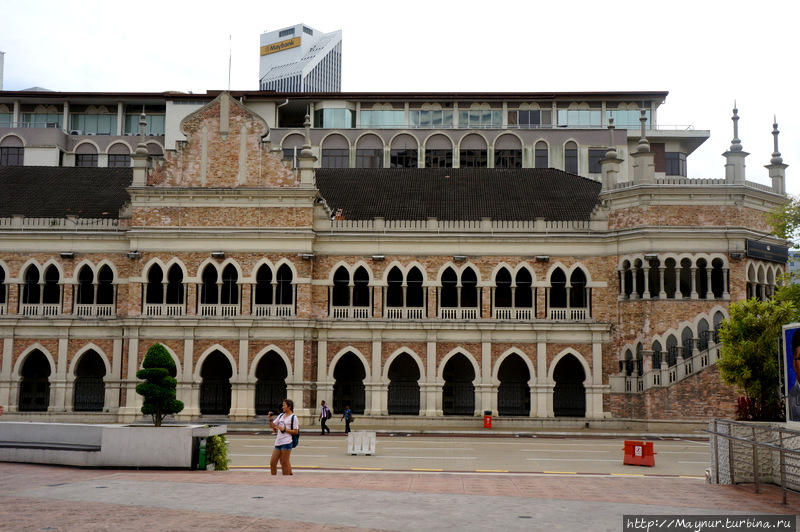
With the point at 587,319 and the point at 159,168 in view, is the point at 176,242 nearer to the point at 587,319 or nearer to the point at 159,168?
the point at 159,168

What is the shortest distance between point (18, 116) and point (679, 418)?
210 feet

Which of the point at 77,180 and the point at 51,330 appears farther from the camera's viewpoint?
the point at 77,180

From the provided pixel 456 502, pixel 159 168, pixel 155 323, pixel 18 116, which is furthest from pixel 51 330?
pixel 18 116

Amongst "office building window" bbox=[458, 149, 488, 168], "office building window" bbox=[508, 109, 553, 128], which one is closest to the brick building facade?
"office building window" bbox=[458, 149, 488, 168]

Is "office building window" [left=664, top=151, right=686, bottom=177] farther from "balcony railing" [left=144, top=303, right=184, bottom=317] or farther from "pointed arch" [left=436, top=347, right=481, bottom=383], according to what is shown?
"balcony railing" [left=144, top=303, right=184, bottom=317]

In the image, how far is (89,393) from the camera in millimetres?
43969

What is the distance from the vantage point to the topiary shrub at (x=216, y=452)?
20812 mm

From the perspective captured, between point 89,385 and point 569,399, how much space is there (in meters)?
24.5

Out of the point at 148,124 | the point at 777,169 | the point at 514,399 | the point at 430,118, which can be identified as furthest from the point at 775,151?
the point at 148,124

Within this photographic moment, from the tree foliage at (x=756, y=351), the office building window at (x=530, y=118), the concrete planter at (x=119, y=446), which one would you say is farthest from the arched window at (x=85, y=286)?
the office building window at (x=530, y=118)

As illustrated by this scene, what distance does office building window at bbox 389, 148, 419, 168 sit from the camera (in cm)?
7181

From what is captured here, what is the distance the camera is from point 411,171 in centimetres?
5106

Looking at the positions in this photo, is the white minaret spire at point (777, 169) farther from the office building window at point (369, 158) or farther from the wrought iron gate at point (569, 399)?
the office building window at point (369, 158)

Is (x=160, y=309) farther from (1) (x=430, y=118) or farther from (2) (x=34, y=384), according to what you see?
(1) (x=430, y=118)
